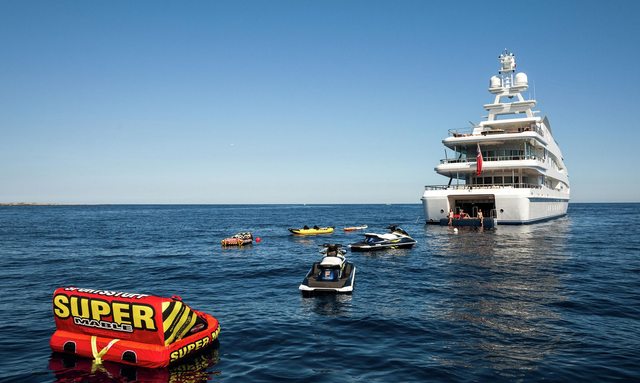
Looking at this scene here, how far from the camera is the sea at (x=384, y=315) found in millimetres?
9938

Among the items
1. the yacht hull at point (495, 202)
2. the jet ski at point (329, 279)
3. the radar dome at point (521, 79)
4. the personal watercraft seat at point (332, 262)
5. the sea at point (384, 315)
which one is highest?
the radar dome at point (521, 79)

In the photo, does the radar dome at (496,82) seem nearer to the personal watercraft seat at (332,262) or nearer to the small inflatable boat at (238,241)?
the small inflatable boat at (238,241)

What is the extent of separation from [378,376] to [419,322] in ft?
14.8

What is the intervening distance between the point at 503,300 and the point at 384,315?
5319 millimetres

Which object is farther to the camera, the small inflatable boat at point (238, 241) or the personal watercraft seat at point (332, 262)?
the small inflatable boat at point (238, 241)

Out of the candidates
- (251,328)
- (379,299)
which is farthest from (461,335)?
(251,328)

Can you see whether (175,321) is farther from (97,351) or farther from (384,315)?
(384,315)

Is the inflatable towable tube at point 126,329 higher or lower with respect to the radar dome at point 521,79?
lower

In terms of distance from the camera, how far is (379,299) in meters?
16.9

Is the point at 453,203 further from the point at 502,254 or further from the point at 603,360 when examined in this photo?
the point at 603,360

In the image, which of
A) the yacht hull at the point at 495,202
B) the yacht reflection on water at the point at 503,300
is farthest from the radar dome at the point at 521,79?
the yacht reflection on water at the point at 503,300

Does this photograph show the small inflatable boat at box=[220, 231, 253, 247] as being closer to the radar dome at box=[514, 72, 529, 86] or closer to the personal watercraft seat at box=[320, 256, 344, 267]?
the personal watercraft seat at box=[320, 256, 344, 267]

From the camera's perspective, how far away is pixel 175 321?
10.3 metres

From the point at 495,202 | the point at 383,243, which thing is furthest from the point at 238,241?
the point at 495,202
